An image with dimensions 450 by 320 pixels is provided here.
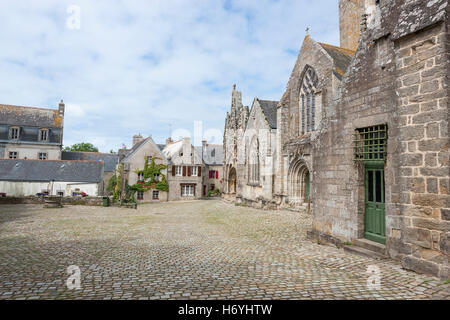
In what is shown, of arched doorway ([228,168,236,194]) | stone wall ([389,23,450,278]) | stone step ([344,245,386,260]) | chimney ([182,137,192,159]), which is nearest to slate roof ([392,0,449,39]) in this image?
stone wall ([389,23,450,278])

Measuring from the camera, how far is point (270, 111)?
23.5 m

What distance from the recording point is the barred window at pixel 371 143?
6304mm

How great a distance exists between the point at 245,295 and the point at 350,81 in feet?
19.5

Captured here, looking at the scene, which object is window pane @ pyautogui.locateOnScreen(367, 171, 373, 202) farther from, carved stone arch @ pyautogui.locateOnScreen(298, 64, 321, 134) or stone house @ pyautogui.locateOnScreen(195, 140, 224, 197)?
stone house @ pyautogui.locateOnScreen(195, 140, 224, 197)

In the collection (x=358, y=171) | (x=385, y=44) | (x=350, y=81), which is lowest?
(x=358, y=171)

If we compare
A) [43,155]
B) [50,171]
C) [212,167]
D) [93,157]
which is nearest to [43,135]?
[43,155]

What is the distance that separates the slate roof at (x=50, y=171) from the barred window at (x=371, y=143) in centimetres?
2519

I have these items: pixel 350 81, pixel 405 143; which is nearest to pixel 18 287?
pixel 405 143

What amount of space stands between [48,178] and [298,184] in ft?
74.3

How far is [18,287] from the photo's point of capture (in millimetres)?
4508

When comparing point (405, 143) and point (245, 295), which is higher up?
point (405, 143)

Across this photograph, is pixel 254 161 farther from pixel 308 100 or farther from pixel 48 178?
pixel 48 178

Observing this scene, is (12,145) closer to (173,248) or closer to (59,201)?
(59,201)
